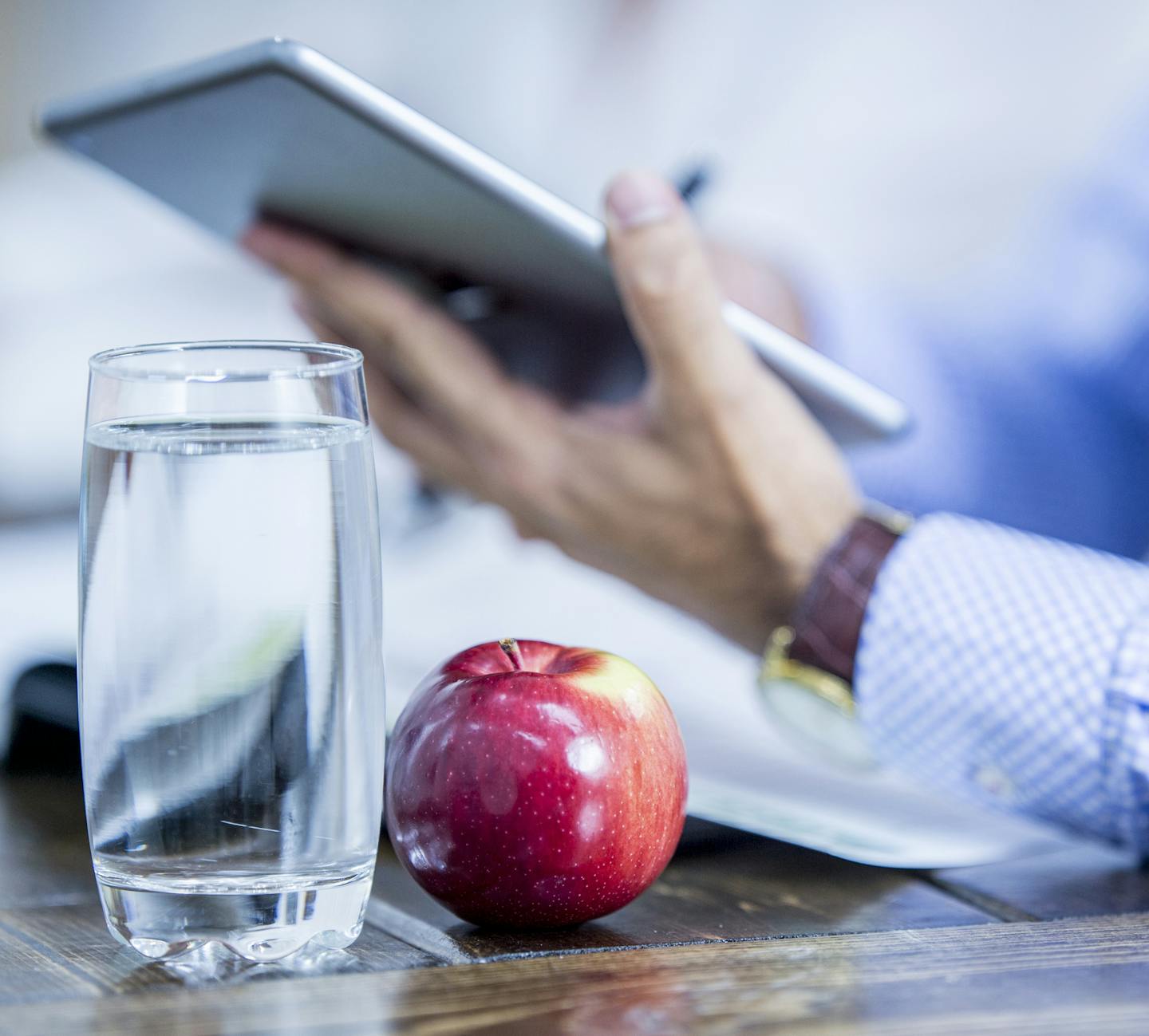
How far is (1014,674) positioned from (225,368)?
1.24 ft

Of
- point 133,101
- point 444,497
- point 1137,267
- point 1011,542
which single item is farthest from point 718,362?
point 1137,267

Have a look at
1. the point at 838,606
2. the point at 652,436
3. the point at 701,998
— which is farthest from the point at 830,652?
the point at 701,998

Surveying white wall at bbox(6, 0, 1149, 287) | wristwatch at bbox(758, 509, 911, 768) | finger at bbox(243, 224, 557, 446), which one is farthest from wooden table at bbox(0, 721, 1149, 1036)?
white wall at bbox(6, 0, 1149, 287)

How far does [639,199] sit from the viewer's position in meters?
0.64

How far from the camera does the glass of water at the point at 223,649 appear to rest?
13.7 inches

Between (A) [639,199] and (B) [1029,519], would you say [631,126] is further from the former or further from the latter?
(A) [639,199]

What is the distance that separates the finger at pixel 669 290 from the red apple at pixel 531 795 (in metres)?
0.27

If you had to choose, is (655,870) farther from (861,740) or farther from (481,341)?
(481,341)

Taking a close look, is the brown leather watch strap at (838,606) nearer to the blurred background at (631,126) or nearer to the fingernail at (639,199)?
the fingernail at (639,199)

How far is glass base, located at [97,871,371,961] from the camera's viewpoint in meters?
0.36

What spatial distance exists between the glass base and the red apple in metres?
0.03

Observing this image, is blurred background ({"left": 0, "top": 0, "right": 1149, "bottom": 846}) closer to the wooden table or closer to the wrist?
the wrist

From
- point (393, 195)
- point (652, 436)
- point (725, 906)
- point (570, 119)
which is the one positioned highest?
point (570, 119)

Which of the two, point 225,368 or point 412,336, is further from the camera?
point 412,336
